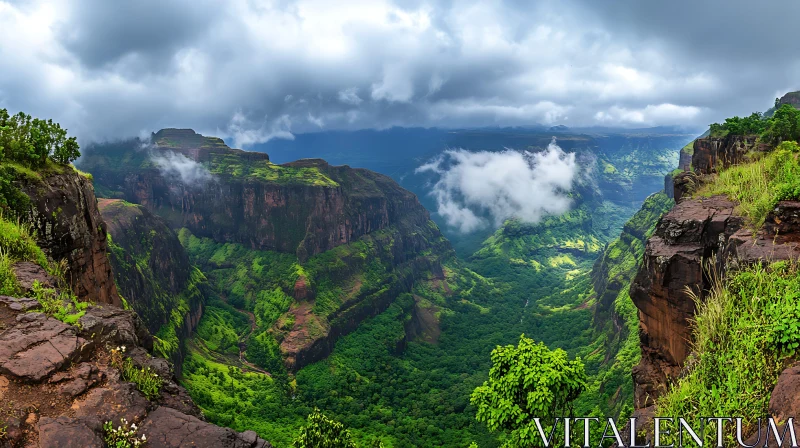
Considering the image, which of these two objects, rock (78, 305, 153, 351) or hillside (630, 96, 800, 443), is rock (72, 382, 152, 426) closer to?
rock (78, 305, 153, 351)

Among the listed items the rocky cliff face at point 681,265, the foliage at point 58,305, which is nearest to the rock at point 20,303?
the foliage at point 58,305

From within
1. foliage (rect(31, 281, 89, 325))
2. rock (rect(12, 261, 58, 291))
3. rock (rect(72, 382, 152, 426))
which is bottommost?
rock (rect(72, 382, 152, 426))

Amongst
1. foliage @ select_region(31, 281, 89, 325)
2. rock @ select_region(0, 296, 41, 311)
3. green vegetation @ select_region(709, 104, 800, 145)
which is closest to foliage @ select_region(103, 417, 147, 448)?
foliage @ select_region(31, 281, 89, 325)

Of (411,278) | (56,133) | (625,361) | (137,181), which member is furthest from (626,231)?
(137,181)

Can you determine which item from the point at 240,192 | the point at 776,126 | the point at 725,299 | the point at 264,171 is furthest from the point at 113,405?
the point at 264,171

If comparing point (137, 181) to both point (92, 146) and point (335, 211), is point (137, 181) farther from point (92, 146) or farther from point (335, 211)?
point (335, 211)

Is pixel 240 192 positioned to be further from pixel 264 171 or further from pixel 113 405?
pixel 113 405
